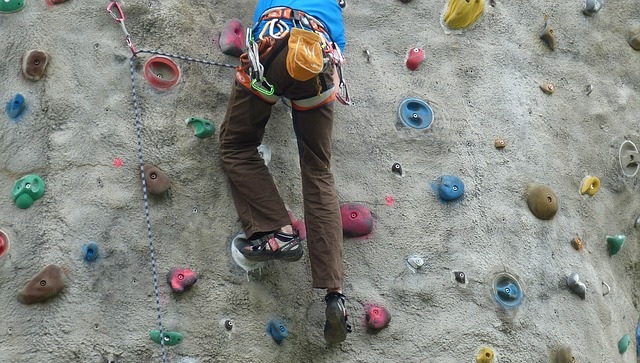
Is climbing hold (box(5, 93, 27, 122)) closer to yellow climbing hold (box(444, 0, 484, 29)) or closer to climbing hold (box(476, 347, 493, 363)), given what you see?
yellow climbing hold (box(444, 0, 484, 29))

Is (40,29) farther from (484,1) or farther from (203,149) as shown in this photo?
(484,1)

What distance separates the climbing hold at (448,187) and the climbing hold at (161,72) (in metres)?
1.68

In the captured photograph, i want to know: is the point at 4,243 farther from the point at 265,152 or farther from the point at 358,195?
the point at 358,195

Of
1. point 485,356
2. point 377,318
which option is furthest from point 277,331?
point 485,356

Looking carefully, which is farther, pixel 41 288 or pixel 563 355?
pixel 563 355

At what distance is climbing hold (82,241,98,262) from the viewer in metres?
4.78

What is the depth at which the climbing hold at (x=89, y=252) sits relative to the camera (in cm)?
478

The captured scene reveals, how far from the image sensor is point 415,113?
5.64 metres

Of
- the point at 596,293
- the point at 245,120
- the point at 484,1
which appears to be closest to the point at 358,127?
the point at 245,120

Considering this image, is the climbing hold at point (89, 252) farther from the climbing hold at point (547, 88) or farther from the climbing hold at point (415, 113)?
the climbing hold at point (547, 88)

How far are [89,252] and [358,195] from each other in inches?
62.9

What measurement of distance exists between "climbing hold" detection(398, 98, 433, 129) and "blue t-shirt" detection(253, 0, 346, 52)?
2.43 feet

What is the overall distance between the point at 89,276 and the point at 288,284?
1.09m

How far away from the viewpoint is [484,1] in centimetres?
604
